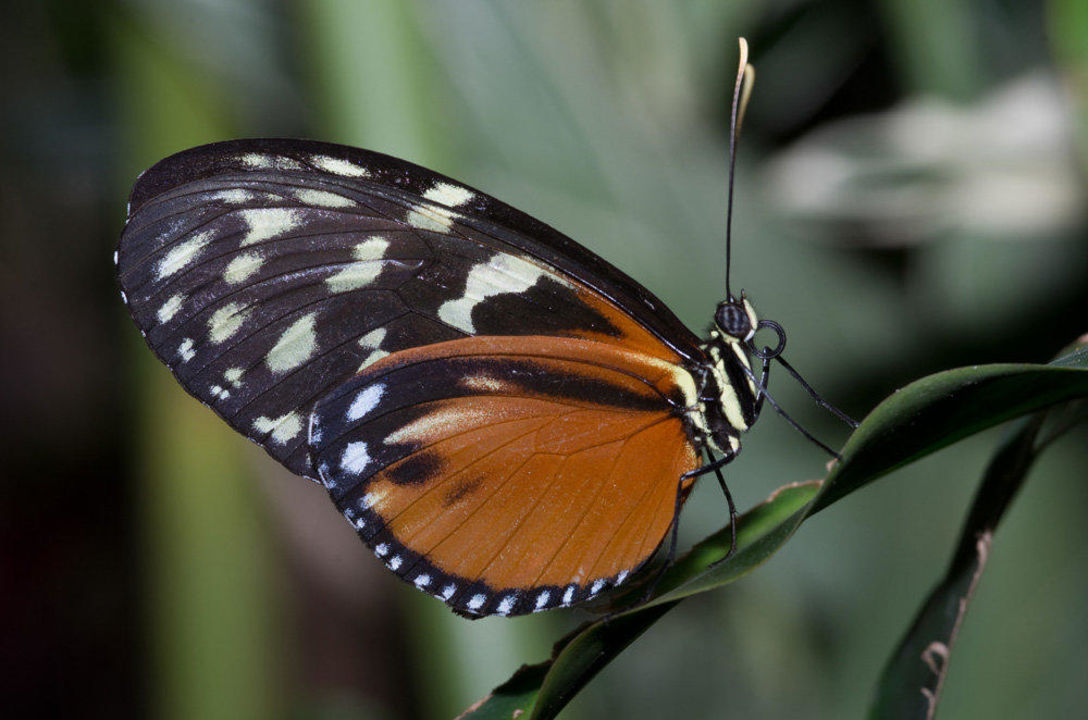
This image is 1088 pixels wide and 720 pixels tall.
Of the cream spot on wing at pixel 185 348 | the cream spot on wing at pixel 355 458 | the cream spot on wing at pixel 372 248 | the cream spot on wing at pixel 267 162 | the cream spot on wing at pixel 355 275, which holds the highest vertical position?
the cream spot on wing at pixel 267 162

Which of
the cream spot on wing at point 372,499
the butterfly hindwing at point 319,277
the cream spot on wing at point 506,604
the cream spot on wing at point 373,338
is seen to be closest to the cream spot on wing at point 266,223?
the butterfly hindwing at point 319,277

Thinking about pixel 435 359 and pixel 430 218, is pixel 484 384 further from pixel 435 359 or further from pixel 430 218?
pixel 430 218

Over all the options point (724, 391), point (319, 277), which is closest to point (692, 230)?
point (724, 391)

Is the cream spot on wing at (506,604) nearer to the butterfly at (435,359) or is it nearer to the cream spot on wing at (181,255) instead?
the butterfly at (435,359)

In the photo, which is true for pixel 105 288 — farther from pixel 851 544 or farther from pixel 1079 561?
pixel 1079 561

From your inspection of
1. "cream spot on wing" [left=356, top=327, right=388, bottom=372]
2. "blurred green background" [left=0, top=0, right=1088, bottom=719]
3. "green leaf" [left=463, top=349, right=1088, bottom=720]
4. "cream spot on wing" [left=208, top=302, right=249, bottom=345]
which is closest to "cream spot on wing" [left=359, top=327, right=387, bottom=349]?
"cream spot on wing" [left=356, top=327, right=388, bottom=372]

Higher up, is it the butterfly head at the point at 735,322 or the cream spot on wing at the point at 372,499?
the butterfly head at the point at 735,322
